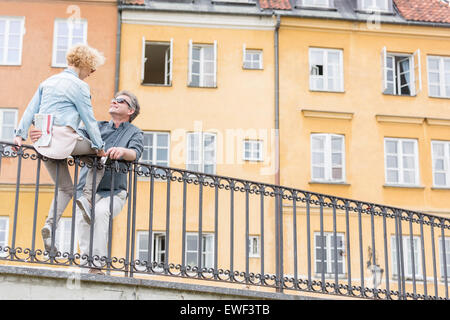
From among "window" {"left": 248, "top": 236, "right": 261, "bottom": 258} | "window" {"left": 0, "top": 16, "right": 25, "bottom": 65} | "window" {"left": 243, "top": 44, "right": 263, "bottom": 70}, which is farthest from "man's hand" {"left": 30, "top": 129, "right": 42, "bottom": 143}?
"window" {"left": 243, "top": 44, "right": 263, "bottom": 70}

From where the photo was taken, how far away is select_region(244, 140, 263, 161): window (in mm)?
25078

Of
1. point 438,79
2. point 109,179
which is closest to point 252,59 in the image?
point 438,79

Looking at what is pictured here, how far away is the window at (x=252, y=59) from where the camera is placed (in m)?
26.0

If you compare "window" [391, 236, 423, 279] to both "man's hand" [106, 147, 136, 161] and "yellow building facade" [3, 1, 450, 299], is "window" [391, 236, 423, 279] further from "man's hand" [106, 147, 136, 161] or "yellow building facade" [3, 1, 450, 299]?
"man's hand" [106, 147, 136, 161]

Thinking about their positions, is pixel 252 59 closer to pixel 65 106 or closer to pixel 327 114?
pixel 327 114

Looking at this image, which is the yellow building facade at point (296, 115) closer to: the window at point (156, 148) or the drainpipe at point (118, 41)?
the window at point (156, 148)

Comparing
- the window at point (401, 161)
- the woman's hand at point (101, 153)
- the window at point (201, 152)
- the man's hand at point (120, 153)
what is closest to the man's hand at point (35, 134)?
the woman's hand at point (101, 153)

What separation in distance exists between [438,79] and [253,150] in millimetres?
7276

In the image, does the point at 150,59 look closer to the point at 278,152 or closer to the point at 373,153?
the point at 278,152

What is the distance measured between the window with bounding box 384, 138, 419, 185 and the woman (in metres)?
19.5

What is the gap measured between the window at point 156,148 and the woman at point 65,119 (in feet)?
54.8

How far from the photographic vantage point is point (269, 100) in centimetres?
2566
